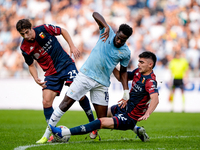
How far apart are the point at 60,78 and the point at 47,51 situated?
0.58 m

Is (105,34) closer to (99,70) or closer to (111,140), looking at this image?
(99,70)

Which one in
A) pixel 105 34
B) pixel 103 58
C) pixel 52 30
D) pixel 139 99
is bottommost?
pixel 139 99

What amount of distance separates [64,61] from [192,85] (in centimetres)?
915

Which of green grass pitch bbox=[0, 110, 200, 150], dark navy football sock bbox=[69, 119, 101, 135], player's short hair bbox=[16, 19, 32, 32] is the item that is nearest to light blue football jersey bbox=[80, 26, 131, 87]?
dark navy football sock bbox=[69, 119, 101, 135]

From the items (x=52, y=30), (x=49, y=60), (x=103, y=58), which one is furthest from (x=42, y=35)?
(x=103, y=58)

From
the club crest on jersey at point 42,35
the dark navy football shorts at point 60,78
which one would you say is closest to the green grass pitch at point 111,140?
the dark navy football shorts at point 60,78

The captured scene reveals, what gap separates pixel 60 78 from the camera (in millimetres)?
5664

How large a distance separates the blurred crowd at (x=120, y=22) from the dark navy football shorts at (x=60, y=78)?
9.32 metres

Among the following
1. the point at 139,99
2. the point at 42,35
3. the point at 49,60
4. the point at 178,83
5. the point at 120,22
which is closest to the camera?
the point at 139,99

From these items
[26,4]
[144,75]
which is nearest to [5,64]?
[26,4]

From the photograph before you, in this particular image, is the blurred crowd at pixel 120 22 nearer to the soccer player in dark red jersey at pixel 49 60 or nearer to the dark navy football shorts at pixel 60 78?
the soccer player in dark red jersey at pixel 49 60

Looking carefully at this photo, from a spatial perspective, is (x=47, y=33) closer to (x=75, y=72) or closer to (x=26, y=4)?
(x=75, y=72)

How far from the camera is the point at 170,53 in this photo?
15.4 m

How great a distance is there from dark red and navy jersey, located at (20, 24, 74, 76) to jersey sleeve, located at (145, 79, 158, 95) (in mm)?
1634
